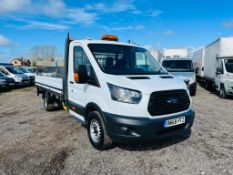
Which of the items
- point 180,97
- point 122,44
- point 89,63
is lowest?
point 180,97

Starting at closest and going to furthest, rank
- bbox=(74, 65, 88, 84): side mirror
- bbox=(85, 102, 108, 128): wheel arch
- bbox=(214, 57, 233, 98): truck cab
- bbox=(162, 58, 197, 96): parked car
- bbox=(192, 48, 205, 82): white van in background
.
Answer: bbox=(85, 102, 108, 128): wheel arch < bbox=(74, 65, 88, 84): side mirror < bbox=(214, 57, 233, 98): truck cab < bbox=(162, 58, 197, 96): parked car < bbox=(192, 48, 205, 82): white van in background

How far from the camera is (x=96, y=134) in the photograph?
4.77 metres

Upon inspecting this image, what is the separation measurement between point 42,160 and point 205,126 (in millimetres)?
4516

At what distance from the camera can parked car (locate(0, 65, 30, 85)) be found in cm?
1938

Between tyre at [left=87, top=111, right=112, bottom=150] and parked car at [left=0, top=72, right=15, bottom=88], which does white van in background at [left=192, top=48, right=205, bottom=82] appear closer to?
parked car at [left=0, top=72, right=15, bottom=88]

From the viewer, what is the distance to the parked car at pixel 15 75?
19.4 metres

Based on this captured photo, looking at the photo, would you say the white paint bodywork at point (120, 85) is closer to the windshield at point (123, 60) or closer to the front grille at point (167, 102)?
the front grille at point (167, 102)

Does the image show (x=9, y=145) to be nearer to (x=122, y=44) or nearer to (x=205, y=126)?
(x=122, y=44)

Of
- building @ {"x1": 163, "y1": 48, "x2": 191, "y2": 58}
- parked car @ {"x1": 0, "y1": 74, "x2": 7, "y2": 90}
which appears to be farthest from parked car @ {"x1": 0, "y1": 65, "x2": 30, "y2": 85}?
building @ {"x1": 163, "y1": 48, "x2": 191, "y2": 58}

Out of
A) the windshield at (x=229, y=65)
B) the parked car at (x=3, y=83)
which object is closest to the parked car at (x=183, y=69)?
the windshield at (x=229, y=65)

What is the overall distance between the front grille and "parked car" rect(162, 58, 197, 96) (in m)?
7.73

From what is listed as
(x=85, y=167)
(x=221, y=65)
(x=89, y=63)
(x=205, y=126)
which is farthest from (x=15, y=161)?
(x=221, y=65)

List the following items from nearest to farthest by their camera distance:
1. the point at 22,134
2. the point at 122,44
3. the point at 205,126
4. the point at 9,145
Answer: the point at 9,145 → the point at 122,44 → the point at 22,134 → the point at 205,126

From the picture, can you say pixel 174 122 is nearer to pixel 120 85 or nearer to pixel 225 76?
pixel 120 85
